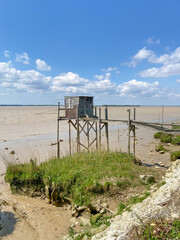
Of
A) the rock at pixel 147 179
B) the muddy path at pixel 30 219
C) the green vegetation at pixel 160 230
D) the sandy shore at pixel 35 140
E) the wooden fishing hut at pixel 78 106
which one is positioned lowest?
the muddy path at pixel 30 219

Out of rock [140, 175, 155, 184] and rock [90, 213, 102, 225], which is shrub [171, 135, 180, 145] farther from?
rock [90, 213, 102, 225]

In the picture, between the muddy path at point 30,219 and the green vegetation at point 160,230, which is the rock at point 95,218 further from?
the green vegetation at point 160,230

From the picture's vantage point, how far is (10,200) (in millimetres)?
8227

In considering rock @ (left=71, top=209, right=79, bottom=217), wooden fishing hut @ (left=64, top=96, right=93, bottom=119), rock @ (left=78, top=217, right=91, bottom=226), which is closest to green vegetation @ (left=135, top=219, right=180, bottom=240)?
rock @ (left=78, top=217, right=91, bottom=226)

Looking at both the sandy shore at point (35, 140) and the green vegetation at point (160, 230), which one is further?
the sandy shore at point (35, 140)

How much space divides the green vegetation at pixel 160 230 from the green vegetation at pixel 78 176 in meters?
4.06

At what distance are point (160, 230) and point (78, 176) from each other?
209 inches

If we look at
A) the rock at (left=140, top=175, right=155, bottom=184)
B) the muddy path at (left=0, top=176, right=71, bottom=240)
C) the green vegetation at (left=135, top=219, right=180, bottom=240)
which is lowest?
the muddy path at (left=0, top=176, right=71, bottom=240)

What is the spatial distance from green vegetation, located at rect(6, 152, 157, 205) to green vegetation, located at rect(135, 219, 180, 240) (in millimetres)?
4058

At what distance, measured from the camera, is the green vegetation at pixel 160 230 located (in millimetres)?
3234

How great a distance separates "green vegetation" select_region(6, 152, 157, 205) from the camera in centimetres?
759

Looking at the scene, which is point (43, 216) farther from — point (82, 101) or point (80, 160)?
point (82, 101)

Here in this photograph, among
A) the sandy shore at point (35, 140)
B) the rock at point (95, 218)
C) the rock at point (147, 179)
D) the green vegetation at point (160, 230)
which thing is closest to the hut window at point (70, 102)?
the sandy shore at point (35, 140)

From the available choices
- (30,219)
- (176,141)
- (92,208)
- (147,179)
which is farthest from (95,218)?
(176,141)
